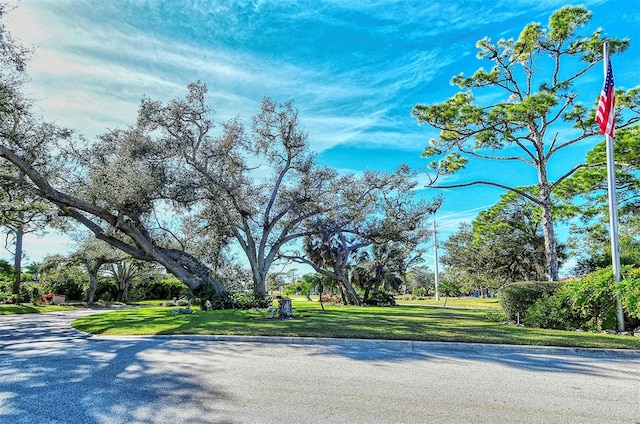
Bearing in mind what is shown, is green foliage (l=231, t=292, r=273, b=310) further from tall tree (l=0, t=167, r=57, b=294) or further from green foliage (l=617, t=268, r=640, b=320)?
A: green foliage (l=617, t=268, r=640, b=320)

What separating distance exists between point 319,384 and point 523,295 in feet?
31.3

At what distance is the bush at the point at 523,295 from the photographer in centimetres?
1218

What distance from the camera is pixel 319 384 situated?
207 inches

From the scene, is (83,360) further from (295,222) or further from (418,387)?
(295,222)

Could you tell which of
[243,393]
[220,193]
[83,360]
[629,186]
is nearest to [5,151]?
[220,193]

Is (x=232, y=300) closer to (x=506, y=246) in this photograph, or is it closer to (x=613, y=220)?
(x=613, y=220)

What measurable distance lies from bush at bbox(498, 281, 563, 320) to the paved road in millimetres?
4852

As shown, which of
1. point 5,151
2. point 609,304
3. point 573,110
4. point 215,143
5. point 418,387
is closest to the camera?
point 418,387

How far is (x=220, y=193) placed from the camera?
19359mm

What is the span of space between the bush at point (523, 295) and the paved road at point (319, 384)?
4852 mm

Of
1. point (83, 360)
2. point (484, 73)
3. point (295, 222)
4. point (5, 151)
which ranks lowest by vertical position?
point (83, 360)

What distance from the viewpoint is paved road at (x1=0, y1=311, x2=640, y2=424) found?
13.5 ft

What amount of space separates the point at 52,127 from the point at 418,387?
712 inches

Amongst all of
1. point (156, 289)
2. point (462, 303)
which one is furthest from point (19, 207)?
point (462, 303)
